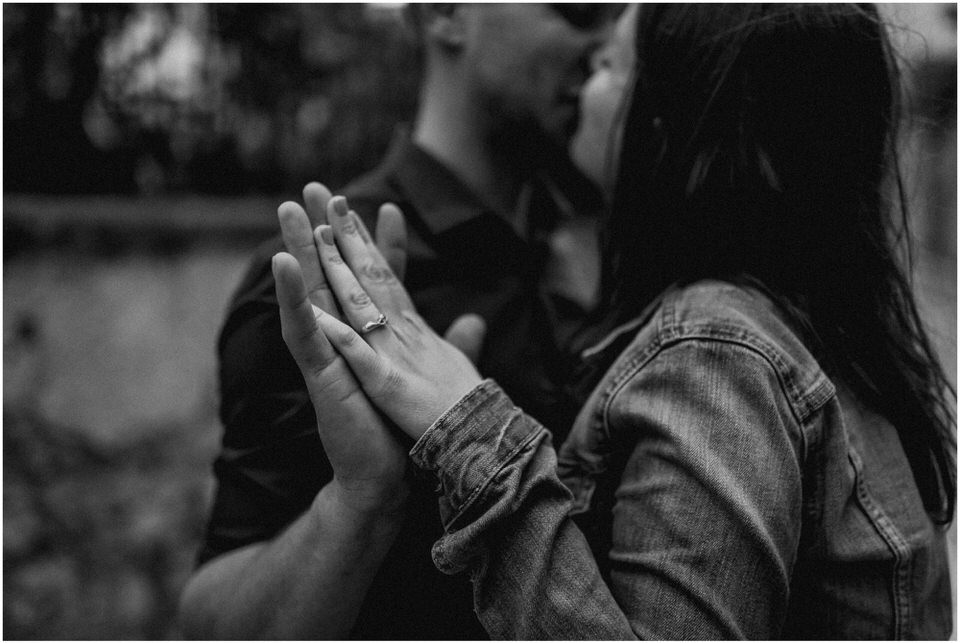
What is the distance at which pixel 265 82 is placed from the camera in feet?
11.5

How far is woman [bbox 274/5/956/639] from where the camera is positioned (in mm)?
1052

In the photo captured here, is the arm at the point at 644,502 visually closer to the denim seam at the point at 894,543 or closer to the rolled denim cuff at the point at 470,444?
the rolled denim cuff at the point at 470,444

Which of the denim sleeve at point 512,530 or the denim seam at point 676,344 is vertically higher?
the denim seam at point 676,344

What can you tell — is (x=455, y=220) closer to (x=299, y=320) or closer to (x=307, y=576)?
(x=299, y=320)

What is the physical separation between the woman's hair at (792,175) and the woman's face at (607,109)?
110mm

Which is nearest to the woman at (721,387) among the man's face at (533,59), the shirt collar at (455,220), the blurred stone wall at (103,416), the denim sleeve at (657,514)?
the denim sleeve at (657,514)

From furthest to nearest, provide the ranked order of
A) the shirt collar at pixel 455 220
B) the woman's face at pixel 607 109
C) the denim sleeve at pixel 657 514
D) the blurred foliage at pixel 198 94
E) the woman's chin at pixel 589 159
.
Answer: the blurred foliage at pixel 198 94
the shirt collar at pixel 455 220
the woman's chin at pixel 589 159
the woman's face at pixel 607 109
the denim sleeve at pixel 657 514

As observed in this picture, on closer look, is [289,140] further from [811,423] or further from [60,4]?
[811,423]

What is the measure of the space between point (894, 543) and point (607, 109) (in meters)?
0.91

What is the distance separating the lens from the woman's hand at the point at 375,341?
1137 millimetres

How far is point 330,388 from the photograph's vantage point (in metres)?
1.14

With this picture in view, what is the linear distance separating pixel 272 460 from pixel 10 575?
187 cm

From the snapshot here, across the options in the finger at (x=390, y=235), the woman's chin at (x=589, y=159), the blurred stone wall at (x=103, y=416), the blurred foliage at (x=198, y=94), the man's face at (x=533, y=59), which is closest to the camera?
the finger at (x=390, y=235)

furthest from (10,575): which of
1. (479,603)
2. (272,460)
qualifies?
(479,603)
